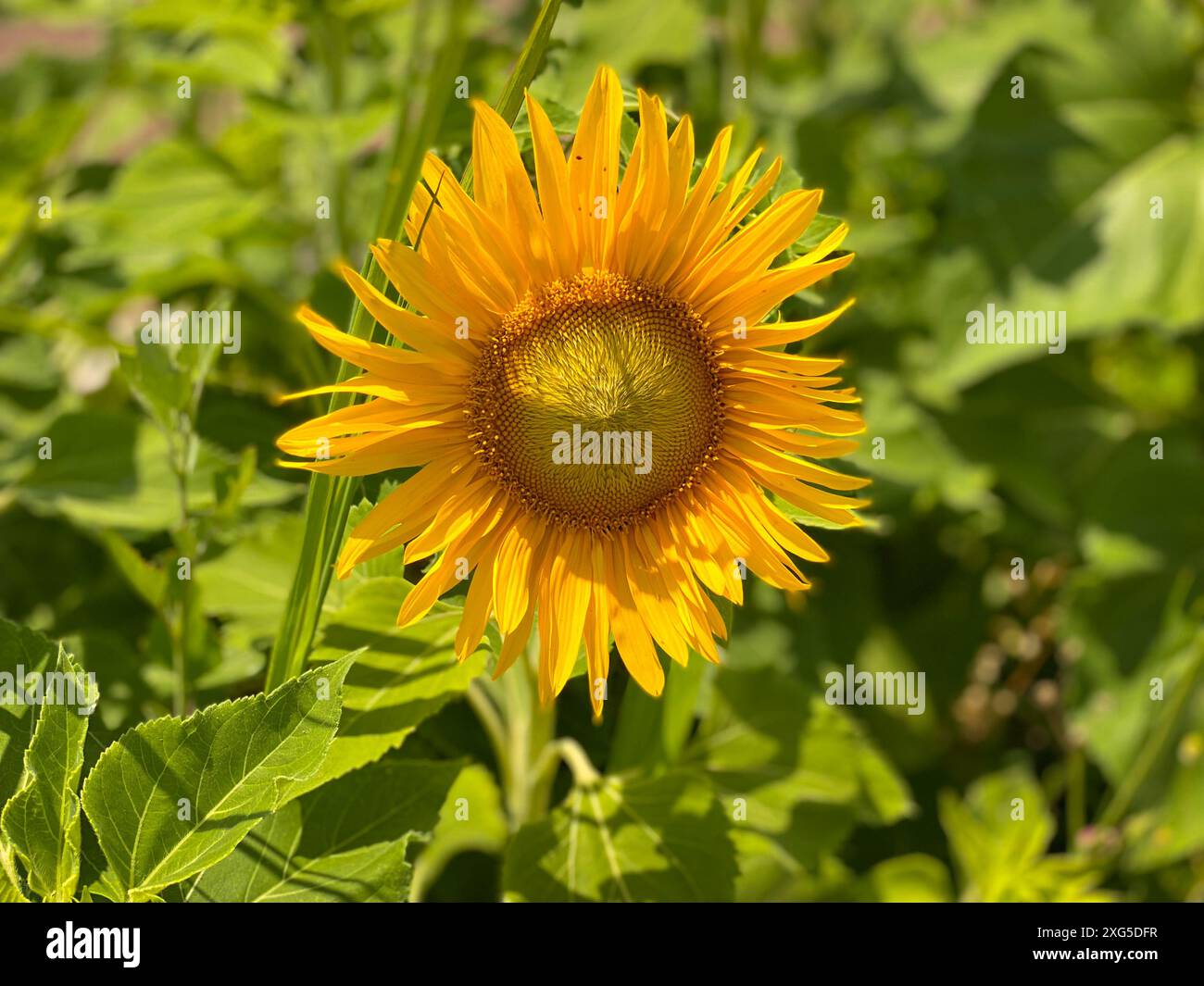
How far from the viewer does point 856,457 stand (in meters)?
1.05

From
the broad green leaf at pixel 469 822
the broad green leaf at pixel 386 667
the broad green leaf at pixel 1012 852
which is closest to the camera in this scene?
the broad green leaf at pixel 386 667

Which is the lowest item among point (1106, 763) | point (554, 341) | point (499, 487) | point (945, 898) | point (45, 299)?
point (945, 898)

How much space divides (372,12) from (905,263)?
86cm

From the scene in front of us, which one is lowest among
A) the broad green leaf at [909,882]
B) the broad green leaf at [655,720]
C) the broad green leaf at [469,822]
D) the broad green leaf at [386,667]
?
the broad green leaf at [909,882]

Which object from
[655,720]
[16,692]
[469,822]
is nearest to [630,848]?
[655,720]

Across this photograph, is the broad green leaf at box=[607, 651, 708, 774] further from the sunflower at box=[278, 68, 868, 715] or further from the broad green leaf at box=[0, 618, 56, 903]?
the broad green leaf at box=[0, 618, 56, 903]

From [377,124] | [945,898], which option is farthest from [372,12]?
[945,898]

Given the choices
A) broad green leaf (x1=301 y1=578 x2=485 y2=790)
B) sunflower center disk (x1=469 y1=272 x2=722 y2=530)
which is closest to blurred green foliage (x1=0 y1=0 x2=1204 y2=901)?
broad green leaf (x1=301 y1=578 x2=485 y2=790)

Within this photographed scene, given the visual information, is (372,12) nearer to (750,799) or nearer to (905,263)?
(905,263)

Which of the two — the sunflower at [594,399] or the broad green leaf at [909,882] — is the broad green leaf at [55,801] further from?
the broad green leaf at [909,882]

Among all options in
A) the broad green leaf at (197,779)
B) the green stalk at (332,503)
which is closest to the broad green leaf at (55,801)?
the broad green leaf at (197,779)

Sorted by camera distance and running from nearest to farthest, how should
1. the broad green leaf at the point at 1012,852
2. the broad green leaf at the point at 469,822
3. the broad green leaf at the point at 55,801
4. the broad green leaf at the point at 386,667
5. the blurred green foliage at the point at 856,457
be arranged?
1. the broad green leaf at the point at 55,801
2. the broad green leaf at the point at 386,667
3. the blurred green foliage at the point at 856,457
4. the broad green leaf at the point at 469,822
5. the broad green leaf at the point at 1012,852

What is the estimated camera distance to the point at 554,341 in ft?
2.65

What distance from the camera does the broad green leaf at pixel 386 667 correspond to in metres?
0.85
